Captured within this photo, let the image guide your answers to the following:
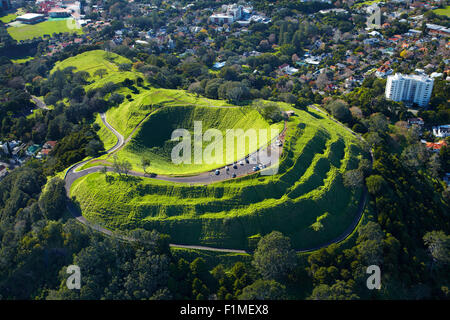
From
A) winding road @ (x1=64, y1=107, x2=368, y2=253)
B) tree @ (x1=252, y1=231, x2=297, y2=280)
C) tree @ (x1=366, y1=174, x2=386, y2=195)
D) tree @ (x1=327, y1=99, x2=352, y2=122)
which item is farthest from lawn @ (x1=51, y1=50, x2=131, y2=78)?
tree @ (x1=366, y1=174, x2=386, y2=195)

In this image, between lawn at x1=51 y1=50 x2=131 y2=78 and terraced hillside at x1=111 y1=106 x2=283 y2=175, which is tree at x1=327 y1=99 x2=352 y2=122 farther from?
lawn at x1=51 y1=50 x2=131 y2=78

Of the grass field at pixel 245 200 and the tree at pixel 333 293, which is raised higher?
the grass field at pixel 245 200

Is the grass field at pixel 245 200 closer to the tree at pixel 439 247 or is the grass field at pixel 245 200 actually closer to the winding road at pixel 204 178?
the winding road at pixel 204 178

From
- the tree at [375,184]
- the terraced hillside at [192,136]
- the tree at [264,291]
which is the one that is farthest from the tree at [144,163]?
the tree at [375,184]

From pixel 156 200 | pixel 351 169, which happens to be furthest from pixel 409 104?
pixel 156 200
